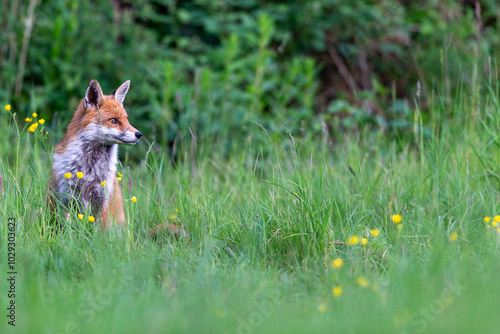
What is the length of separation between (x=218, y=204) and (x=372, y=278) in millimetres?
1394

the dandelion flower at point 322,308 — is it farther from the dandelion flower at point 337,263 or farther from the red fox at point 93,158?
the red fox at point 93,158

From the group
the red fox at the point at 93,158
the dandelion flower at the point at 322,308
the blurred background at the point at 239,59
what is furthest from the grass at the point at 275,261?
the blurred background at the point at 239,59

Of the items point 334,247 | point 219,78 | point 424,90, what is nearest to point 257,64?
point 219,78

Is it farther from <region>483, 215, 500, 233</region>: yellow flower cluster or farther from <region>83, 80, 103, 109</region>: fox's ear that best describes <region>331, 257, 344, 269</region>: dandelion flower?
<region>83, 80, 103, 109</region>: fox's ear

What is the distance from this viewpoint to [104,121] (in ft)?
15.2

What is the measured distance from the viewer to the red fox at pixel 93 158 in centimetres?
445

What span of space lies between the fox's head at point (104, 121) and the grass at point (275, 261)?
359 mm

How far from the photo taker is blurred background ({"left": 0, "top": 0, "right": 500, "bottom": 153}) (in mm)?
7898

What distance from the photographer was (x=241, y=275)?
350 cm

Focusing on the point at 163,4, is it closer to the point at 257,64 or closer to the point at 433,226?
the point at 257,64

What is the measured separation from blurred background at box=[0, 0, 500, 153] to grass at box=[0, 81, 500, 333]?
2.22 meters

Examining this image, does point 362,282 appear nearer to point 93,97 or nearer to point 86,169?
point 86,169

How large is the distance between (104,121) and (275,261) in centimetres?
184

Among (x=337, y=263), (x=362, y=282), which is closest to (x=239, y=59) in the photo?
(x=337, y=263)
